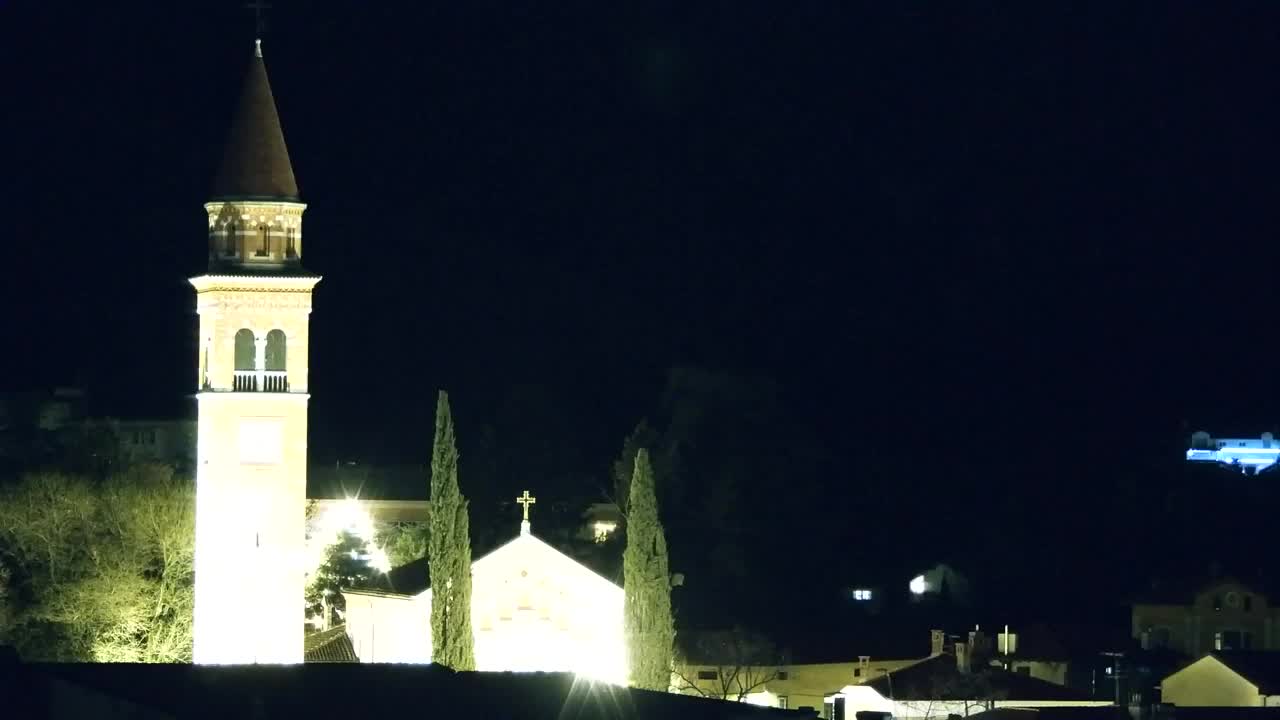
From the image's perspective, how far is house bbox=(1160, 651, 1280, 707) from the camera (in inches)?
2685

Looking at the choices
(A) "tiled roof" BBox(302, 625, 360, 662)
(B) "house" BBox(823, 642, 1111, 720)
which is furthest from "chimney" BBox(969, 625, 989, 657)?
(A) "tiled roof" BBox(302, 625, 360, 662)

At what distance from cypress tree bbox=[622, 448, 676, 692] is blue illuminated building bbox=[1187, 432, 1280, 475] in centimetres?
7392

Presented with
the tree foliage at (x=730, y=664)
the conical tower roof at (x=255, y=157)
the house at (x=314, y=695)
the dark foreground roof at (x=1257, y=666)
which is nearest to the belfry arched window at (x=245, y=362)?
the conical tower roof at (x=255, y=157)

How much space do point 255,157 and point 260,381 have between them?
5223 mm

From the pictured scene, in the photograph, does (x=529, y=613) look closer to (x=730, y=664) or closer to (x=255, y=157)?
(x=730, y=664)

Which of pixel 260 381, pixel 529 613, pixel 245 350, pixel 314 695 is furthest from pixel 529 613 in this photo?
pixel 314 695

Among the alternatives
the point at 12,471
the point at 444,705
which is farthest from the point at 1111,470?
the point at 444,705

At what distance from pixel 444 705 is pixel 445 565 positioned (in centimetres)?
3019

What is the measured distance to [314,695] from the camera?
38719 mm

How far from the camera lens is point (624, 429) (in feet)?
406

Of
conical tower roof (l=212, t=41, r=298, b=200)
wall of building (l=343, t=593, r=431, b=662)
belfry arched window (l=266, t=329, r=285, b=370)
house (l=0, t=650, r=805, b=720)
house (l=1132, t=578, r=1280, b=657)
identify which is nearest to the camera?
house (l=0, t=650, r=805, b=720)

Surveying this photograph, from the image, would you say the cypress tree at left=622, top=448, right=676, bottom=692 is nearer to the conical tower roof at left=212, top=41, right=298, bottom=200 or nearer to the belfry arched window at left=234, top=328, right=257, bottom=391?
the belfry arched window at left=234, top=328, right=257, bottom=391

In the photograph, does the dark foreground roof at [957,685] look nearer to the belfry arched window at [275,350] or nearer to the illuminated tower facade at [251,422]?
the illuminated tower facade at [251,422]

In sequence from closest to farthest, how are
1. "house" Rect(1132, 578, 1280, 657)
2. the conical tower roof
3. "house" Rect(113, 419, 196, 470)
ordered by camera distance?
the conical tower roof < "house" Rect(1132, 578, 1280, 657) < "house" Rect(113, 419, 196, 470)
